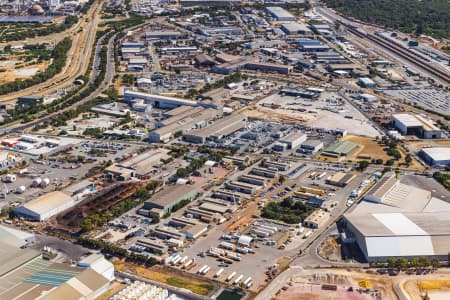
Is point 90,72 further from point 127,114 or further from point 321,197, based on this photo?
point 321,197

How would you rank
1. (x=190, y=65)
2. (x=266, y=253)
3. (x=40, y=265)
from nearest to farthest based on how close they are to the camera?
(x=40, y=265) → (x=266, y=253) → (x=190, y=65)

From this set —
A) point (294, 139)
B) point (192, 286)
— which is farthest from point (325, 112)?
point (192, 286)

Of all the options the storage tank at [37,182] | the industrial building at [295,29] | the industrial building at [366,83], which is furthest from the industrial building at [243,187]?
the industrial building at [295,29]

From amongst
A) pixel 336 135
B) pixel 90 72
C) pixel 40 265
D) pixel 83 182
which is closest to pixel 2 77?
pixel 90 72

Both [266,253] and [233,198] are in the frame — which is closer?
[266,253]

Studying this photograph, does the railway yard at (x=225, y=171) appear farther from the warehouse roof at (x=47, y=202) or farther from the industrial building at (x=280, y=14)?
the industrial building at (x=280, y=14)

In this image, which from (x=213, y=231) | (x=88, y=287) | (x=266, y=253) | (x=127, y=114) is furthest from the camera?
(x=127, y=114)

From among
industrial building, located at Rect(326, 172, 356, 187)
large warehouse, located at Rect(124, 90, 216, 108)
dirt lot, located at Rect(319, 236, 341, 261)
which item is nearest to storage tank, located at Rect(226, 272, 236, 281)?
dirt lot, located at Rect(319, 236, 341, 261)
